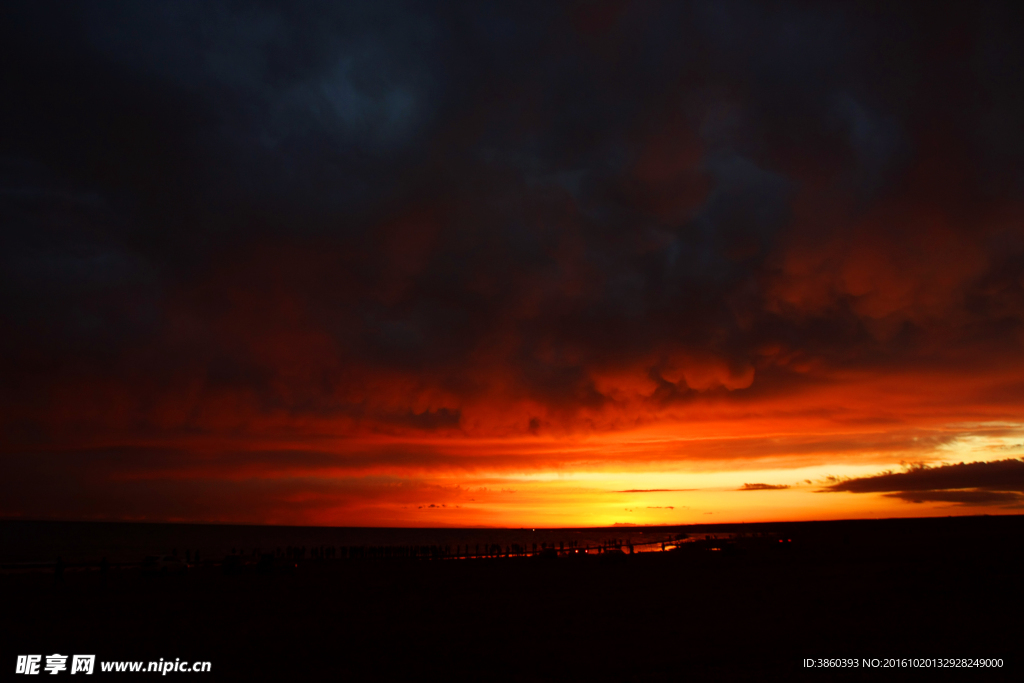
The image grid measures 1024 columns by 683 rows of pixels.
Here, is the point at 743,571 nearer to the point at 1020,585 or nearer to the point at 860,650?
the point at 1020,585

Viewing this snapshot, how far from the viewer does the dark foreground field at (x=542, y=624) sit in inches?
619

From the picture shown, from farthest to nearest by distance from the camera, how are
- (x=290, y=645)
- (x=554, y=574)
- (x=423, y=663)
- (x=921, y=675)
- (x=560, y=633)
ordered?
(x=554, y=574) → (x=560, y=633) → (x=290, y=645) → (x=423, y=663) → (x=921, y=675)

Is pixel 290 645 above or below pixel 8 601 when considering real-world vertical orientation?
below

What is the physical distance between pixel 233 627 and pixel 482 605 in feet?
33.3

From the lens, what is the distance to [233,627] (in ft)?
70.5

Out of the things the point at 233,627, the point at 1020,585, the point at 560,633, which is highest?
the point at 233,627

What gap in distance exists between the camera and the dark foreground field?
1572 cm

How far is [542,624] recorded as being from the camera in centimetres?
2175

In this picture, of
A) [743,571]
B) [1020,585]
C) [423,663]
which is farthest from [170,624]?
[1020,585]

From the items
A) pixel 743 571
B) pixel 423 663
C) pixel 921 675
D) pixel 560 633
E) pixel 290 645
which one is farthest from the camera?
pixel 743 571

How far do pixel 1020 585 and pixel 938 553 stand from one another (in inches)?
924

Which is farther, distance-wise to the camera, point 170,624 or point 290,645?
point 170,624

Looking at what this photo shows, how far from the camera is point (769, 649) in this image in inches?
662

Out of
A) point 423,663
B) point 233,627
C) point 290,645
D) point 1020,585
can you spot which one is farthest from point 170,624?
point 1020,585
